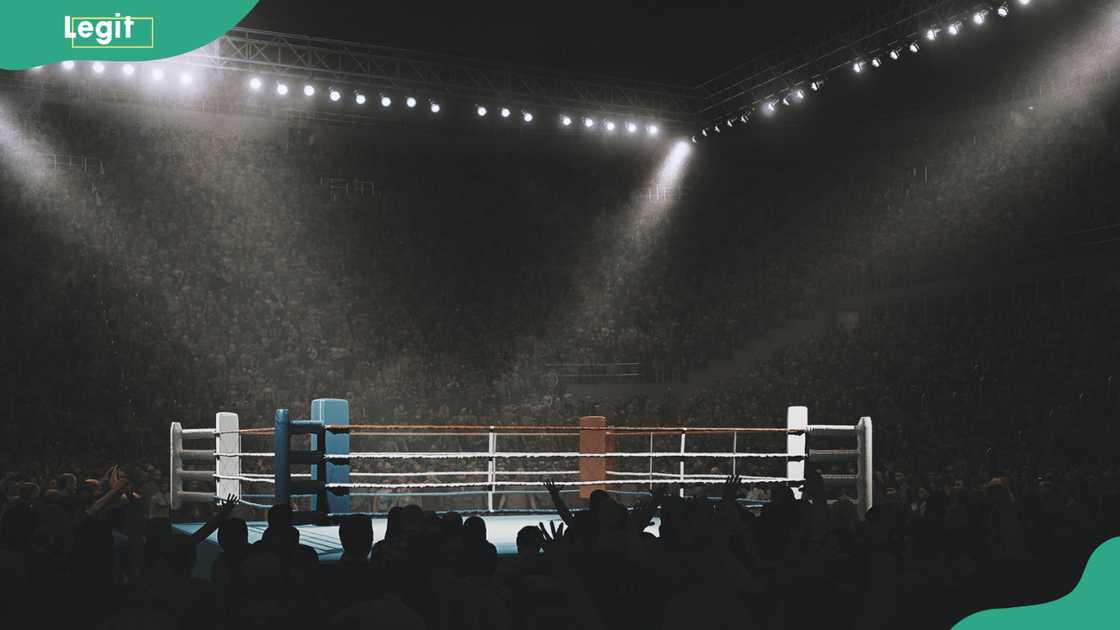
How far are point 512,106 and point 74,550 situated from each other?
12.7m

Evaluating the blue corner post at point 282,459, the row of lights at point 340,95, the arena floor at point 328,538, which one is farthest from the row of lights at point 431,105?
the blue corner post at point 282,459

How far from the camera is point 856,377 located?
1590cm

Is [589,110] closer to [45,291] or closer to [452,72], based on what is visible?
[452,72]

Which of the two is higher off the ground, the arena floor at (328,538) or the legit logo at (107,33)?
the legit logo at (107,33)

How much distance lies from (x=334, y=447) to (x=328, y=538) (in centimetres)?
118

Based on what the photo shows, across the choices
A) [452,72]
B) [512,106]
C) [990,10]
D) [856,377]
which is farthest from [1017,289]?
[452,72]

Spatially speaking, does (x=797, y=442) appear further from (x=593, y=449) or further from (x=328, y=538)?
(x=328, y=538)

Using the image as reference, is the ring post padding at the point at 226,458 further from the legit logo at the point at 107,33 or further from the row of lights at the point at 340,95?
the row of lights at the point at 340,95

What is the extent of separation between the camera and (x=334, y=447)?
7.60 meters

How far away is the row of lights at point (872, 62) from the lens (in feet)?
39.8

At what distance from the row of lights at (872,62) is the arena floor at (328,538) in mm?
7572

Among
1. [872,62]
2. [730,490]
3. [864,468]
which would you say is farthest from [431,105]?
[730,490]

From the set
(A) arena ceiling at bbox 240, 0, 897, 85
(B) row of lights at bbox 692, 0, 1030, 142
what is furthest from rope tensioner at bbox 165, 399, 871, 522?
(A) arena ceiling at bbox 240, 0, 897, 85

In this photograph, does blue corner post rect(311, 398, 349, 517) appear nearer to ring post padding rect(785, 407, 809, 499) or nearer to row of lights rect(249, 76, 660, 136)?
ring post padding rect(785, 407, 809, 499)
